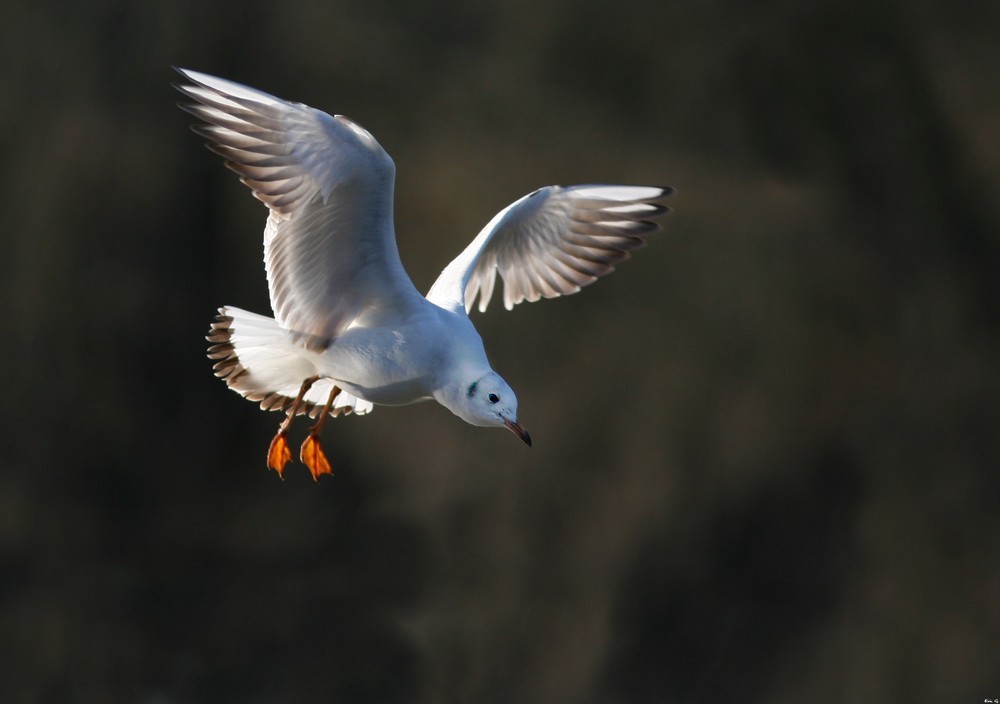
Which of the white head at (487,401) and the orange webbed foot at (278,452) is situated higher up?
the white head at (487,401)

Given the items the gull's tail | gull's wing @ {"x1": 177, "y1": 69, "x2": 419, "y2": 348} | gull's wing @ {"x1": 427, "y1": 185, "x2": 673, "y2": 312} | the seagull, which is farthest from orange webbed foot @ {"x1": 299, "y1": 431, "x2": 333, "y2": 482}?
gull's wing @ {"x1": 427, "y1": 185, "x2": 673, "y2": 312}

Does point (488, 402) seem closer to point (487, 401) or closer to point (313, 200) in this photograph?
point (487, 401)

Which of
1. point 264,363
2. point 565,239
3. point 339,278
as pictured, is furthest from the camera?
point 565,239

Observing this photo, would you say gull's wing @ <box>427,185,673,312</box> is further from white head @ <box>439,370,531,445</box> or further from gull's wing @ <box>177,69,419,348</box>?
white head @ <box>439,370,531,445</box>

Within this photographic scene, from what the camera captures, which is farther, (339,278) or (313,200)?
(339,278)

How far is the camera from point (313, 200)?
231 cm

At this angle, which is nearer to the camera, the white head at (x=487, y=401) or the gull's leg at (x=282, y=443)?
the white head at (x=487, y=401)

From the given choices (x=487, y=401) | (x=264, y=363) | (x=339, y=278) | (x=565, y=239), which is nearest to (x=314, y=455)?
(x=264, y=363)

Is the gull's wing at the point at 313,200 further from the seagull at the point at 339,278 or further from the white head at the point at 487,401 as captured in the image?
the white head at the point at 487,401

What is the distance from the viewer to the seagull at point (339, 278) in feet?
7.25

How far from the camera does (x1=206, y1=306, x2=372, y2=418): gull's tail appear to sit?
8.66 feet

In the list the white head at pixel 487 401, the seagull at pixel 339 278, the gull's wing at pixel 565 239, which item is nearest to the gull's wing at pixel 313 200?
the seagull at pixel 339 278

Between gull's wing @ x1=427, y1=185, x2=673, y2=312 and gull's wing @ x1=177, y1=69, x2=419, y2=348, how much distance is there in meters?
0.55

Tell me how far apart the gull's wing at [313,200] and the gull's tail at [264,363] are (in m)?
0.11
